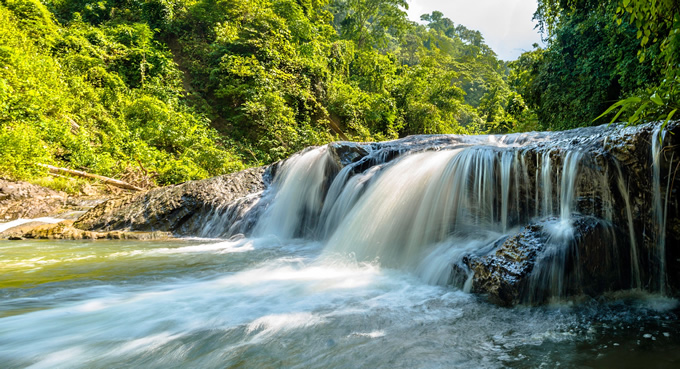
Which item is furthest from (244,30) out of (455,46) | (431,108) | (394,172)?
(455,46)

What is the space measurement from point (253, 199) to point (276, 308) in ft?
→ 15.2

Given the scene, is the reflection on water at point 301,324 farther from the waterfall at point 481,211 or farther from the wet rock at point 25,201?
the wet rock at point 25,201

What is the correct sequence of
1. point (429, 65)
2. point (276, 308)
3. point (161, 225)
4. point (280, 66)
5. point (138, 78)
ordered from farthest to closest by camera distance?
point (429, 65)
point (280, 66)
point (138, 78)
point (161, 225)
point (276, 308)

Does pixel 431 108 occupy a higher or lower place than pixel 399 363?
higher

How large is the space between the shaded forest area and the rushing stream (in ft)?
2.94

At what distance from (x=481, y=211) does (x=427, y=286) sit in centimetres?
125

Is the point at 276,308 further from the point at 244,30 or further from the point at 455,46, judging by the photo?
the point at 455,46

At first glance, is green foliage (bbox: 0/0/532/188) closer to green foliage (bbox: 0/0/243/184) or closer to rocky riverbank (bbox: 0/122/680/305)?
green foliage (bbox: 0/0/243/184)

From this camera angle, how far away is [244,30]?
15203mm

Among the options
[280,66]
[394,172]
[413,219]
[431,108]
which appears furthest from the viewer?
[431,108]

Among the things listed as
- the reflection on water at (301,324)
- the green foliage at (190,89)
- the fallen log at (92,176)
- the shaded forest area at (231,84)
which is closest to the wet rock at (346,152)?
the reflection on water at (301,324)

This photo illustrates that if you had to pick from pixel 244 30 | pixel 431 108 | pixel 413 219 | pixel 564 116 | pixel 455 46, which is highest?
pixel 455 46

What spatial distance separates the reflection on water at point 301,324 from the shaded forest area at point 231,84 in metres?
1.86

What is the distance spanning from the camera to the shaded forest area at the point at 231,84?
8.65 meters
